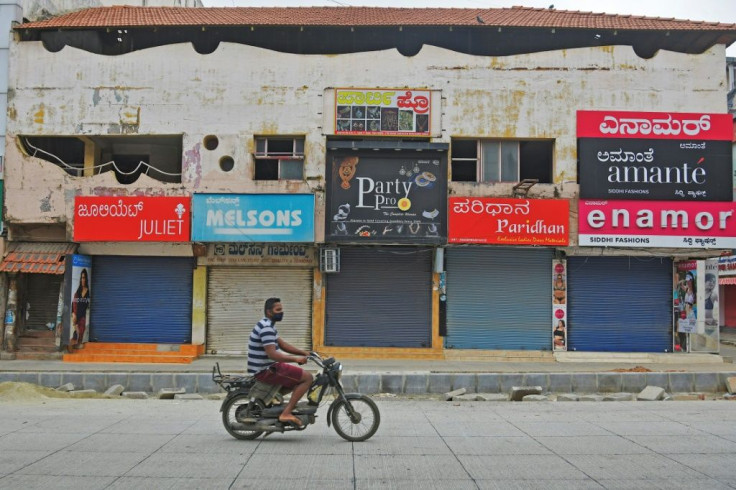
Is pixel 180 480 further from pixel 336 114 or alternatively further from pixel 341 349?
pixel 336 114

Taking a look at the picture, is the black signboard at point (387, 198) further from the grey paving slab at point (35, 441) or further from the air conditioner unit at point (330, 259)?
the grey paving slab at point (35, 441)

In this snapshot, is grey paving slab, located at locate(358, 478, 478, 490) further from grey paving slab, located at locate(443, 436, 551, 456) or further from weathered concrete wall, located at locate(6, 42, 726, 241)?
weathered concrete wall, located at locate(6, 42, 726, 241)

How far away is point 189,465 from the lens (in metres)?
6.82

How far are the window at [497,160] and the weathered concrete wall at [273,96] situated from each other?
0.56m

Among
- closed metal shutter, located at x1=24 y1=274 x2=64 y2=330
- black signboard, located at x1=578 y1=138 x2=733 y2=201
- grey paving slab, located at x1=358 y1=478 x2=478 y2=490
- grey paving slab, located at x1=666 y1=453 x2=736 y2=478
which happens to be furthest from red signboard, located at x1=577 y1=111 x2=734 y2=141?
closed metal shutter, located at x1=24 y1=274 x2=64 y2=330

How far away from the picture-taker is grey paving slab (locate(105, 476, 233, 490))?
19.8 feet

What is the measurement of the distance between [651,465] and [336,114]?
13470 millimetres

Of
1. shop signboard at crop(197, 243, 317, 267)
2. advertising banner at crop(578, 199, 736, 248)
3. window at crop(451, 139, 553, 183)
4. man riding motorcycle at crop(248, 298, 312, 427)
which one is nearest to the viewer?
man riding motorcycle at crop(248, 298, 312, 427)

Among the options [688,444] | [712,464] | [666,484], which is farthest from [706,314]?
[666,484]

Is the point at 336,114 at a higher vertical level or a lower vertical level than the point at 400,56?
lower

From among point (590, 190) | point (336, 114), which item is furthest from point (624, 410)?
point (336, 114)

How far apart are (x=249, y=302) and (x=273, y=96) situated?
5922 mm

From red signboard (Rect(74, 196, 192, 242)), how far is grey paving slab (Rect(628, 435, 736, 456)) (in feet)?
42.8

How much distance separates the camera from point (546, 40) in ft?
61.4
